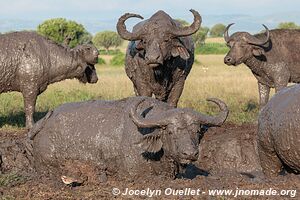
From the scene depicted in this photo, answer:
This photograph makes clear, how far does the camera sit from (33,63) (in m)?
11.2

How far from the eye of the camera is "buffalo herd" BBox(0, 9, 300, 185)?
263 inches

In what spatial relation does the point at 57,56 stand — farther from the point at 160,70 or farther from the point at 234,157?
the point at 234,157

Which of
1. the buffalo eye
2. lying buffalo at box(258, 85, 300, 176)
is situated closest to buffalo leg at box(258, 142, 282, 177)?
lying buffalo at box(258, 85, 300, 176)

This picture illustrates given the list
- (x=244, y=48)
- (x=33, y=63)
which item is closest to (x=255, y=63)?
(x=244, y=48)

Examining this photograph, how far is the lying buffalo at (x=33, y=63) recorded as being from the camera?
443 inches

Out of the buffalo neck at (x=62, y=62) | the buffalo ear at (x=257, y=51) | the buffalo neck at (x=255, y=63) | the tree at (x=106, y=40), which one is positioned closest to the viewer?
the buffalo neck at (x=62, y=62)

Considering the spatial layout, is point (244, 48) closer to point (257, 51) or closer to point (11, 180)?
point (257, 51)

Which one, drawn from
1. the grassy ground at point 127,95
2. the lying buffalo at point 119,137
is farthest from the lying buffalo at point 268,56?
the lying buffalo at point 119,137

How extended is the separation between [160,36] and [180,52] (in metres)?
0.46

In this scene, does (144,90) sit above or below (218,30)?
above

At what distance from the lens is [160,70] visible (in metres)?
10.2

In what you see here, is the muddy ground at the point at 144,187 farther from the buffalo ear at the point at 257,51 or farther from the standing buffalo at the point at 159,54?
the buffalo ear at the point at 257,51

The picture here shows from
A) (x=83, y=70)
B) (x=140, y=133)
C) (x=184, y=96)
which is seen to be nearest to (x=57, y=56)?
(x=83, y=70)

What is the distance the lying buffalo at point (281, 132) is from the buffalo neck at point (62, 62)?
518cm
